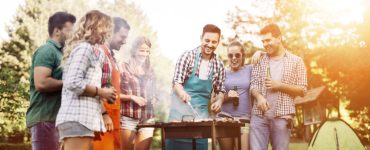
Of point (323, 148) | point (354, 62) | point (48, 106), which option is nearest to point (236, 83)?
point (323, 148)

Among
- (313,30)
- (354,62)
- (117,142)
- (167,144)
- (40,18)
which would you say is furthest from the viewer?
(40,18)

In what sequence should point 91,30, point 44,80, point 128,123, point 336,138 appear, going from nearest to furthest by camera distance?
1. point 91,30
2. point 44,80
3. point 128,123
4. point 336,138

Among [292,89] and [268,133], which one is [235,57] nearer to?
[292,89]

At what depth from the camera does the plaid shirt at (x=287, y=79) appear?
424cm

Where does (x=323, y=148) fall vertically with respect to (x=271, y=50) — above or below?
below

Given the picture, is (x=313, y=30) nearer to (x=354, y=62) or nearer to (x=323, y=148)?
(x=354, y=62)

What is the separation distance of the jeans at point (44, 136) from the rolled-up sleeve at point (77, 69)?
2.29ft

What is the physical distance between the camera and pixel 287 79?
4320 millimetres

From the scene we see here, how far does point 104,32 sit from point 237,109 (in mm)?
2038

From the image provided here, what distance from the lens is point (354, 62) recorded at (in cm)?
1694

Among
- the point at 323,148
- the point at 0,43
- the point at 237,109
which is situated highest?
the point at 0,43

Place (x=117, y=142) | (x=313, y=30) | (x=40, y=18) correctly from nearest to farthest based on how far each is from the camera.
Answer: (x=117, y=142), (x=313, y=30), (x=40, y=18)

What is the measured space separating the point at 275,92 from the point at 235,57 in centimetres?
61

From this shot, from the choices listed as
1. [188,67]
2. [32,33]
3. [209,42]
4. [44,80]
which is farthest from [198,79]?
[32,33]
